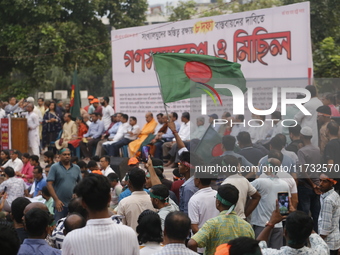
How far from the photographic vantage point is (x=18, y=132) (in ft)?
49.0

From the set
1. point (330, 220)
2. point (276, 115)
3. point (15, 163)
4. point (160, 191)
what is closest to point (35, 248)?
point (160, 191)

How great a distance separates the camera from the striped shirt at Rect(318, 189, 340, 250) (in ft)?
19.8

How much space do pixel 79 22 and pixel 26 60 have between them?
3052mm

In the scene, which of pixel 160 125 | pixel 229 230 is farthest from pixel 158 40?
pixel 229 230

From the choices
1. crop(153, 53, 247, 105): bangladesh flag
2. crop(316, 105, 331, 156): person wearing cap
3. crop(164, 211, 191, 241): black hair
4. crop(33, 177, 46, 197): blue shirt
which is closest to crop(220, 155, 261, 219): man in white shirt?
crop(164, 211, 191, 241): black hair

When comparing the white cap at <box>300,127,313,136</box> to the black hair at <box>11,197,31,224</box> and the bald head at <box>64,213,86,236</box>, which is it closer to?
the bald head at <box>64,213,86,236</box>

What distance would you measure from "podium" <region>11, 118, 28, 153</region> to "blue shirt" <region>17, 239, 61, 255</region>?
11276mm

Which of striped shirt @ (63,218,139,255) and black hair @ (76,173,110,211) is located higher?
black hair @ (76,173,110,211)

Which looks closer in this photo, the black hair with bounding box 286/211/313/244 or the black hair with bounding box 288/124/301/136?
the black hair with bounding box 286/211/313/244

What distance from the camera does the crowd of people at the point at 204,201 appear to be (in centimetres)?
353

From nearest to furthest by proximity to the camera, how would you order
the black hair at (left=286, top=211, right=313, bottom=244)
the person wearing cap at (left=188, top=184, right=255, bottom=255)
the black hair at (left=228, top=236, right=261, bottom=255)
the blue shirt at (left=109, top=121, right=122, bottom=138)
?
the black hair at (left=228, top=236, right=261, bottom=255) < the black hair at (left=286, top=211, right=313, bottom=244) < the person wearing cap at (left=188, top=184, right=255, bottom=255) < the blue shirt at (left=109, top=121, right=122, bottom=138)

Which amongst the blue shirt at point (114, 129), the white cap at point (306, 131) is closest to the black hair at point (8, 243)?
the white cap at point (306, 131)

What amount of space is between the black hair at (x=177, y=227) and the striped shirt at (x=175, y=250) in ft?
0.20

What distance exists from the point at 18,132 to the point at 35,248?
11365mm
